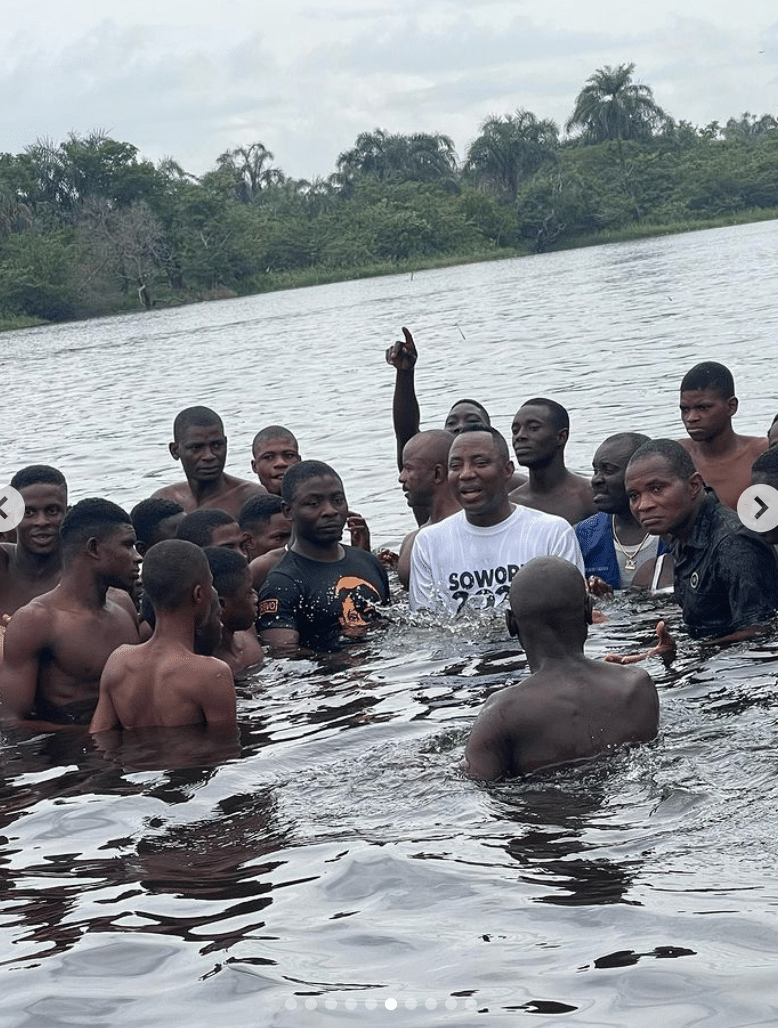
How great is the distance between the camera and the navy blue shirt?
7.84m

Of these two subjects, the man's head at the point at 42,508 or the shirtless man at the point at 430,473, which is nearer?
the man's head at the point at 42,508

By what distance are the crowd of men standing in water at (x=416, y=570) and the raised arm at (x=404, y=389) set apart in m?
0.56

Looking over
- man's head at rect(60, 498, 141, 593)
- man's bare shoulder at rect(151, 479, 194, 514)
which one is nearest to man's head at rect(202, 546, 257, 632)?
man's head at rect(60, 498, 141, 593)

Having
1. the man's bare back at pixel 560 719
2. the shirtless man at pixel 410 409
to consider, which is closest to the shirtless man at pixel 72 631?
the man's bare back at pixel 560 719

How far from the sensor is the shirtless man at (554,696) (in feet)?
18.6

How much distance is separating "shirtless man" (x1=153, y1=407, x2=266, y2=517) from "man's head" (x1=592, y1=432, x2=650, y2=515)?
2493 mm

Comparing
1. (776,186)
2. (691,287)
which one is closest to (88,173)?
(776,186)

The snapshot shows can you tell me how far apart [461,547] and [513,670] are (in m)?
0.97

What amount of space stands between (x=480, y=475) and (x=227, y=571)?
5.86ft

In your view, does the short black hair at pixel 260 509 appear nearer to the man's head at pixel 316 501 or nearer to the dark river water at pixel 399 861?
the man's head at pixel 316 501

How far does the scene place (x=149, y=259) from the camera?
81562 mm

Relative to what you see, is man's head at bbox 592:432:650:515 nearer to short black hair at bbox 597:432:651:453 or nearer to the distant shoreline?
short black hair at bbox 597:432:651:453

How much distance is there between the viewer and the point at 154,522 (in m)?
9.00

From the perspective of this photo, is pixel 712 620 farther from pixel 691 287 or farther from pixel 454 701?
pixel 691 287
